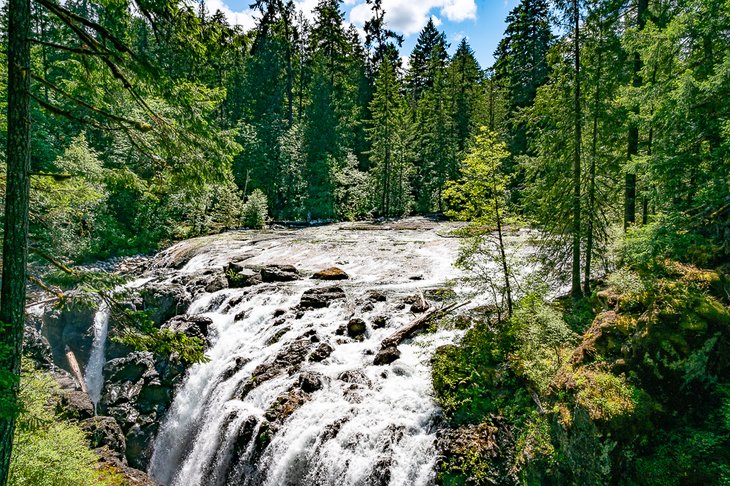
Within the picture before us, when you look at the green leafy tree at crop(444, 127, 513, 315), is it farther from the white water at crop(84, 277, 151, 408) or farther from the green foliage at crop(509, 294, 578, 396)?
the white water at crop(84, 277, 151, 408)

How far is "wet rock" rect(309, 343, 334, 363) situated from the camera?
1090cm

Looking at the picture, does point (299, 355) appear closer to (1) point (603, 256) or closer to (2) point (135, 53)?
(2) point (135, 53)

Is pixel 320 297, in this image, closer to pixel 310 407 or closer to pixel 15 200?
pixel 310 407

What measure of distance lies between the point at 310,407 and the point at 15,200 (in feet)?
22.3

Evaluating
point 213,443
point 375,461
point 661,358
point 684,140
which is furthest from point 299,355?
point 684,140

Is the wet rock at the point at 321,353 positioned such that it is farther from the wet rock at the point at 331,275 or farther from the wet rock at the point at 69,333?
the wet rock at the point at 69,333

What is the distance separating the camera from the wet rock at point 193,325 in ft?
44.8

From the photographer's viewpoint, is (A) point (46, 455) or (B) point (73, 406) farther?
(B) point (73, 406)

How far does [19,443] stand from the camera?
281 inches

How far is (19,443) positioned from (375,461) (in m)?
6.53

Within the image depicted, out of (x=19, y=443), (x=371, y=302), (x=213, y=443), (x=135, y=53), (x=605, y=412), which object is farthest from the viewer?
(x=371, y=302)

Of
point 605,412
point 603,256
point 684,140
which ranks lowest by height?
point 605,412

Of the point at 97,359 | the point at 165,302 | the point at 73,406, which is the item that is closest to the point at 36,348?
the point at 97,359

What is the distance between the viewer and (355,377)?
980 cm
